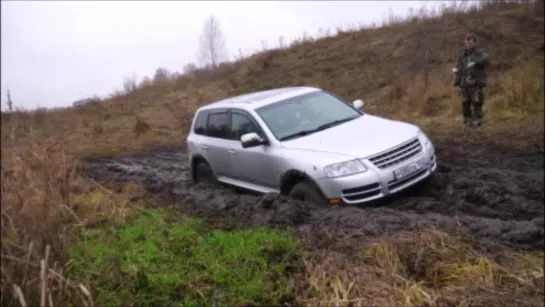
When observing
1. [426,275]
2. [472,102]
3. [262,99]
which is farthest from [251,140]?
[472,102]

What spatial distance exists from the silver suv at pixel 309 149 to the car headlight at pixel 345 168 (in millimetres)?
11

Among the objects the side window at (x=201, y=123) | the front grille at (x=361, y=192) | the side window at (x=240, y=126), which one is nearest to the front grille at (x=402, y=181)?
the front grille at (x=361, y=192)

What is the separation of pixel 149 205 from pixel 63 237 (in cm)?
446

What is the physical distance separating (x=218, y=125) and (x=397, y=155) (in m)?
3.19

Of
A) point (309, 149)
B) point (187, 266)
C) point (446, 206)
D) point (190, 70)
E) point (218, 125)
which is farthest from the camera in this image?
point (190, 70)

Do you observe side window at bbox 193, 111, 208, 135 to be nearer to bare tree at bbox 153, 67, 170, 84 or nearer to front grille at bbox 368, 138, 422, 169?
front grille at bbox 368, 138, 422, 169

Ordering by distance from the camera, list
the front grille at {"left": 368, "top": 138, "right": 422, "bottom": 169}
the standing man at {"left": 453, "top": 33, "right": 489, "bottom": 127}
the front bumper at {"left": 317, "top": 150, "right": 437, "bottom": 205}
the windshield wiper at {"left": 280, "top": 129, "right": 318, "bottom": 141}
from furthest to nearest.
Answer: the standing man at {"left": 453, "top": 33, "right": 489, "bottom": 127} < the windshield wiper at {"left": 280, "top": 129, "right": 318, "bottom": 141} < the front grille at {"left": 368, "top": 138, "right": 422, "bottom": 169} < the front bumper at {"left": 317, "top": 150, "right": 437, "bottom": 205}

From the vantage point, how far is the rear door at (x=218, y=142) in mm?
8750

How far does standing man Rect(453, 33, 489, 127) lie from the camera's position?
11.5 meters

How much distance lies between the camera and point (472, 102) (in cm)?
1195

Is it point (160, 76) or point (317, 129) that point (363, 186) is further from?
point (160, 76)

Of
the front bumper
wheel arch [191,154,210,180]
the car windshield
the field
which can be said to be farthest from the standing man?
the front bumper

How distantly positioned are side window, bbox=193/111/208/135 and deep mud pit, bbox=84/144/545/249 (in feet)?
2.97

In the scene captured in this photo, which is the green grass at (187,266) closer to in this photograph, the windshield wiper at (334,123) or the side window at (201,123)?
the windshield wiper at (334,123)
